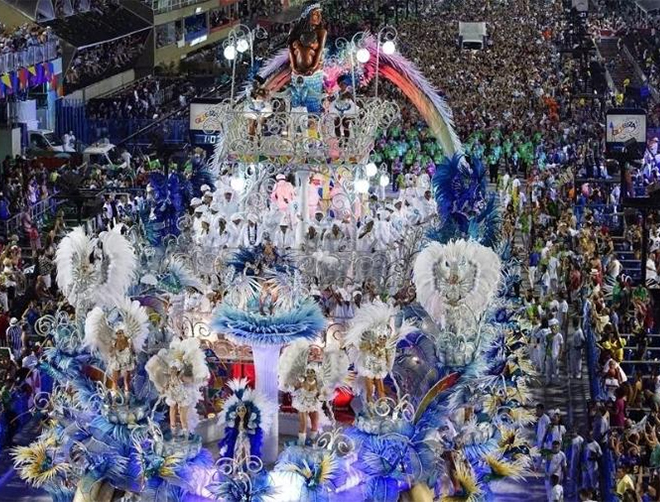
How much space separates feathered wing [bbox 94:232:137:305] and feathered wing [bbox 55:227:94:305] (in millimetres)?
193

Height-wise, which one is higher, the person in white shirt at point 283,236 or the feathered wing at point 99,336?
the person in white shirt at point 283,236

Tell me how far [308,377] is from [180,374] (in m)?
1.59

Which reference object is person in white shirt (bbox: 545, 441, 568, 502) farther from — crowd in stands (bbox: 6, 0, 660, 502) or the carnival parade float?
the carnival parade float

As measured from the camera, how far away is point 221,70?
70375 mm

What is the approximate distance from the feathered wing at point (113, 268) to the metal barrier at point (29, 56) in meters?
18.4

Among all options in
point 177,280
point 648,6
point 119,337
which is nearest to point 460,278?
point 119,337

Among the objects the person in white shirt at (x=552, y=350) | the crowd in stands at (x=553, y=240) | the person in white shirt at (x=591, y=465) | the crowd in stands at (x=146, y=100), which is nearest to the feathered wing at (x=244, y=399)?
the crowd in stands at (x=553, y=240)

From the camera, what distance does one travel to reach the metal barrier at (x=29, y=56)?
45906 mm

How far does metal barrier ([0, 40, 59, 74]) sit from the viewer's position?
4591 centimetres

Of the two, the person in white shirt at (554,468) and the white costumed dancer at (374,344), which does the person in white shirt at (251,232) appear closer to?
the white costumed dancer at (374,344)

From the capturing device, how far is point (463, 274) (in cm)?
2661

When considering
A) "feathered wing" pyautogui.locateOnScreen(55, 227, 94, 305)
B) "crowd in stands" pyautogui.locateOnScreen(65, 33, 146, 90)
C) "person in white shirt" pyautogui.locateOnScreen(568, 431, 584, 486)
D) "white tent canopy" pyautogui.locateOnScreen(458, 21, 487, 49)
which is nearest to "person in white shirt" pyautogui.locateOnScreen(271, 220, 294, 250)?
"feathered wing" pyautogui.locateOnScreen(55, 227, 94, 305)

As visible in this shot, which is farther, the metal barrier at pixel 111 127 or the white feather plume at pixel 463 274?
the metal barrier at pixel 111 127

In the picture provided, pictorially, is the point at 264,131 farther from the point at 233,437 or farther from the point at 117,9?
the point at 117,9
